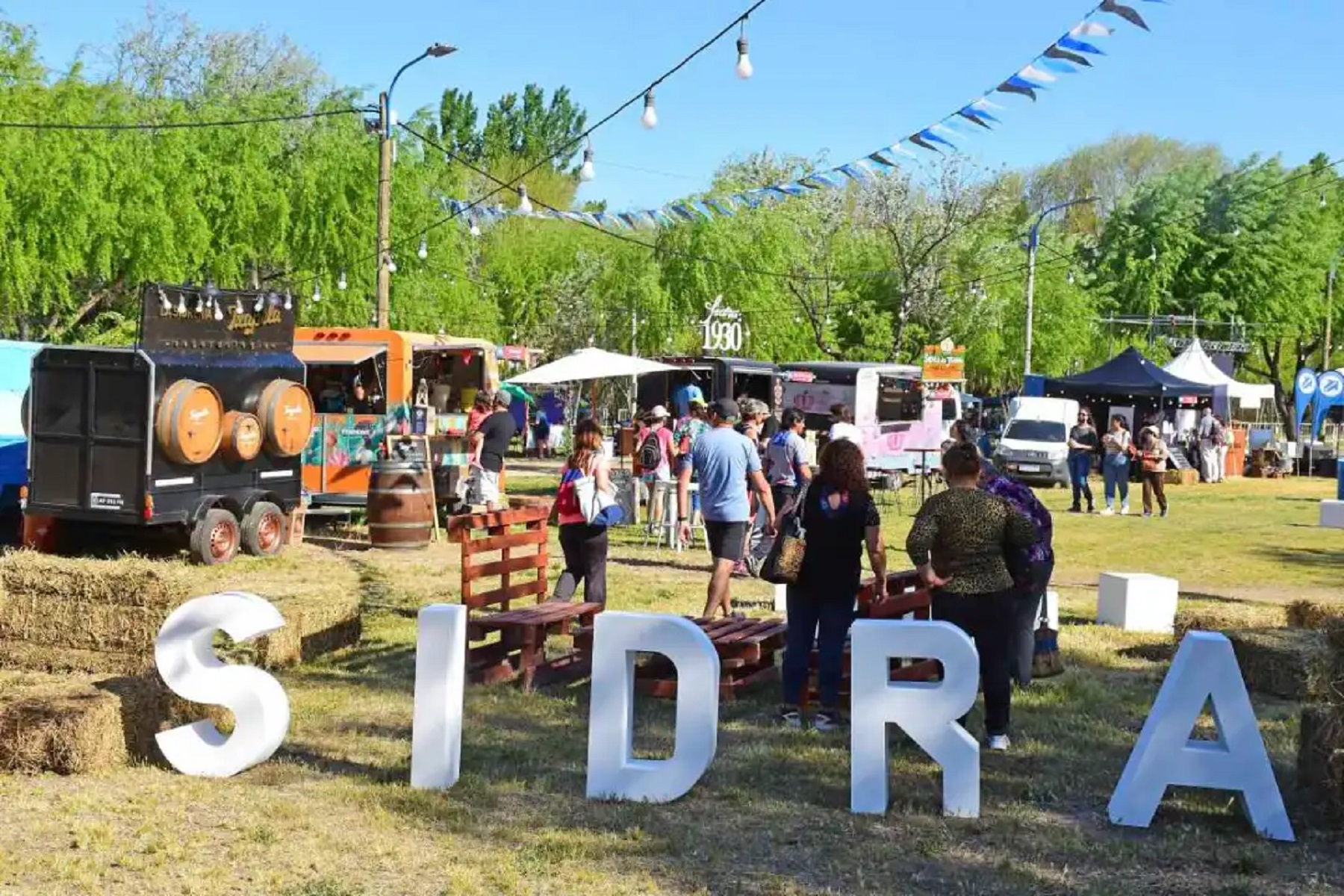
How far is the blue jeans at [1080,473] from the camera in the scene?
908 inches

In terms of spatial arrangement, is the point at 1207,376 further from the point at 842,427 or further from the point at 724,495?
the point at 724,495

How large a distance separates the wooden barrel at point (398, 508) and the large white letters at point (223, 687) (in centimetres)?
905

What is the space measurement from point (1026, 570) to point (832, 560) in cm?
99

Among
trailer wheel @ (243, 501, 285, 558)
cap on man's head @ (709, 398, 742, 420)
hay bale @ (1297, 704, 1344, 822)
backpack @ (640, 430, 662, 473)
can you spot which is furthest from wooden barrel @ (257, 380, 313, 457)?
hay bale @ (1297, 704, 1344, 822)

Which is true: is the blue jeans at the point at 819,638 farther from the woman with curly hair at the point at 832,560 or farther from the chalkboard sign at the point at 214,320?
the chalkboard sign at the point at 214,320

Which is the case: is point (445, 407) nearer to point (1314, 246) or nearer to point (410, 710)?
point (410, 710)

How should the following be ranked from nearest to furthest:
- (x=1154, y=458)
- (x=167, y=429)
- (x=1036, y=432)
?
(x=167, y=429), (x=1154, y=458), (x=1036, y=432)

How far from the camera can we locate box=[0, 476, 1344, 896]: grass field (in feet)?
17.9

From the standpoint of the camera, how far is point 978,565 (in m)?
7.16

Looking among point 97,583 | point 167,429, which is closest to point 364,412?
point 167,429

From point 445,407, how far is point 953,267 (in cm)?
2910

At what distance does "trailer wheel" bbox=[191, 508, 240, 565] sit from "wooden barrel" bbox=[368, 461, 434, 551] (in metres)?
1.68

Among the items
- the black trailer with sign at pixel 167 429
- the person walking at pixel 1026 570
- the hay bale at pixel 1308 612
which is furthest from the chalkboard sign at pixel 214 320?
the hay bale at pixel 1308 612

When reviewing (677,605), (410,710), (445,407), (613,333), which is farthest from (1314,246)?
(410,710)
